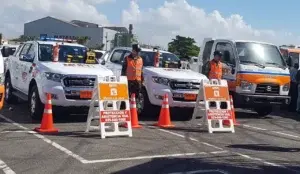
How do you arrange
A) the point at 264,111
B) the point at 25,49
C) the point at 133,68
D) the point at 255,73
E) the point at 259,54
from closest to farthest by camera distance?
the point at 133,68 < the point at 25,49 < the point at 255,73 < the point at 259,54 < the point at 264,111

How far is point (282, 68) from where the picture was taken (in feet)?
44.7

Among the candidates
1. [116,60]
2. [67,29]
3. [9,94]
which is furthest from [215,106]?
[67,29]

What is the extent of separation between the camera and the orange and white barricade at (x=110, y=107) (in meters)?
9.07

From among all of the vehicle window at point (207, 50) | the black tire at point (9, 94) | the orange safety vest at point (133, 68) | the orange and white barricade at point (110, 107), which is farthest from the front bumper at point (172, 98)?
the black tire at point (9, 94)

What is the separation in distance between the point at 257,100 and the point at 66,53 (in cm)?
531

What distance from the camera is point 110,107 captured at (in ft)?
31.9

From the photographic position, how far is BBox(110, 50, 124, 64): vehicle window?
13.8 meters

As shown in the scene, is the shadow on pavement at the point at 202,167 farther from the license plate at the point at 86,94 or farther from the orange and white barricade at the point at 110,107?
the license plate at the point at 86,94

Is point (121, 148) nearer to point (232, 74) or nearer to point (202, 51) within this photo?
point (232, 74)

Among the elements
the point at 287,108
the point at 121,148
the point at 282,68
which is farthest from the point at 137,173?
the point at 287,108

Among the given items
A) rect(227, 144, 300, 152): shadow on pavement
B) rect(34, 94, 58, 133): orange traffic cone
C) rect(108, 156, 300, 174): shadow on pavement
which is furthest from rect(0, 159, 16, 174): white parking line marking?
rect(227, 144, 300, 152): shadow on pavement

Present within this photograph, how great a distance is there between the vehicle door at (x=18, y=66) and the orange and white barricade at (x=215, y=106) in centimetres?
442

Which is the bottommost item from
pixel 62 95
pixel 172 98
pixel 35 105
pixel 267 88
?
pixel 35 105

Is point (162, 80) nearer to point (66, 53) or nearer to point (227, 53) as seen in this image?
point (66, 53)
